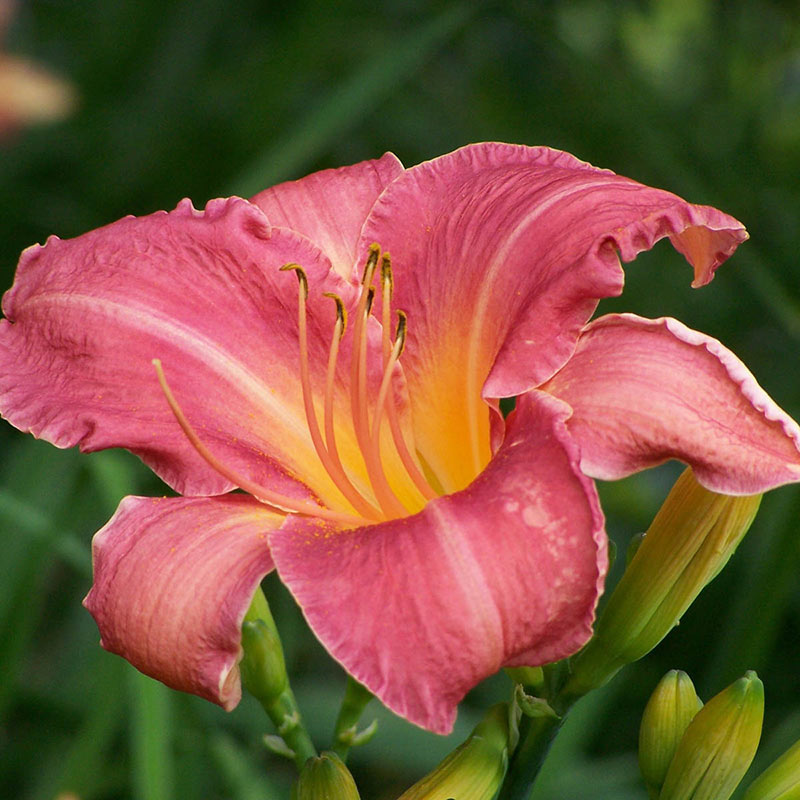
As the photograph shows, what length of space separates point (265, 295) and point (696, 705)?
49 centimetres

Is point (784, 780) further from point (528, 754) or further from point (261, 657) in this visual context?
point (261, 657)

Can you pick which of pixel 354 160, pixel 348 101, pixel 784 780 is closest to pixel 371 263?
pixel 784 780

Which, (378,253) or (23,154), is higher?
(378,253)

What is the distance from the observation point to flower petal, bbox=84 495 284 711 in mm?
784

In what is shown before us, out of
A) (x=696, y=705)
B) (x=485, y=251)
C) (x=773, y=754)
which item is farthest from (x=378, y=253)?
(x=773, y=754)

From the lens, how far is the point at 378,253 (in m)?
0.92

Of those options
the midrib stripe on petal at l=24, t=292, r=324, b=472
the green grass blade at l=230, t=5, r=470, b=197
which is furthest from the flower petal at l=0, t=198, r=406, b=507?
the green grass blade at l=230, t=5, r=470, b=197

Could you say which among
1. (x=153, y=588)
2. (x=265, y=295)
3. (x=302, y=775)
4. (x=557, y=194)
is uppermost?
(x=557, y=194)

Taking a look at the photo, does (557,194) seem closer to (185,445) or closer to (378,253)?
(378,253)

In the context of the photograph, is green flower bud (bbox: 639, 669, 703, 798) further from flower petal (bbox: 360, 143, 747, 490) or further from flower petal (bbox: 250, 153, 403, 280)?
flower petal (bbox: 250, 153, 403, 280)

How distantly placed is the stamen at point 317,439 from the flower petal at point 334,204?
0.42 ft

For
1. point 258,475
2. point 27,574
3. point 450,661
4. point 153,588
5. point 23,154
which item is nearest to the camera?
point 450,661

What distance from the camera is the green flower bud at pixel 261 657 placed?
96 centimetres

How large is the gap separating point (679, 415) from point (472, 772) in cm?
32
